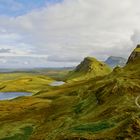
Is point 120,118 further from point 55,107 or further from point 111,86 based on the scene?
point 55,107

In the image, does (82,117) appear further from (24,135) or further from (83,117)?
(24,135)

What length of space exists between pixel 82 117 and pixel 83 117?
0.78 ft

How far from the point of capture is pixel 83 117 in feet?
273

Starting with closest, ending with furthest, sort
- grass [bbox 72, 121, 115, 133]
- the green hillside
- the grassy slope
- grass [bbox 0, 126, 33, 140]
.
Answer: the green hillside
the grassy slope
grass [bbox 72, 121, 115, 133]
grass [bbox 0, 126, 33, 140]

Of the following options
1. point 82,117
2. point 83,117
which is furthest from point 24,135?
point 83,117

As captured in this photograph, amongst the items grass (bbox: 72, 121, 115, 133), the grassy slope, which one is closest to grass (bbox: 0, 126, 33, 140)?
the grassy slope

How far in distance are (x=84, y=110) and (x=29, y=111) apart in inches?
941

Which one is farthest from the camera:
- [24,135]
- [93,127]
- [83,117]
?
[83,117]

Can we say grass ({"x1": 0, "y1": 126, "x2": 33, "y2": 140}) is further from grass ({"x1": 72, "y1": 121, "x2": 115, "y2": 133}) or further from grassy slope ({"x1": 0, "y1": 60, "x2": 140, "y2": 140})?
grass ({"x1": 72, "y1": 121, "x2": 115, "y2": 133})

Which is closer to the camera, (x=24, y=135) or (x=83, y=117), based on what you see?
(x=24, y=135)

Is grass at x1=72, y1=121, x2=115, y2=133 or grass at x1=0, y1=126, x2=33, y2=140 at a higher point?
grass at x1=72, y1=121, x2=115, y2=133

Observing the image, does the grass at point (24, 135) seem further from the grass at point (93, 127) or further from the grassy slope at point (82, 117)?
the grass at point (93, 127)

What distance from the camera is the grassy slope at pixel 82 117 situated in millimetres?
57594

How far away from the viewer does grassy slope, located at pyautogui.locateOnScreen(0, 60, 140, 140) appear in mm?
57594
